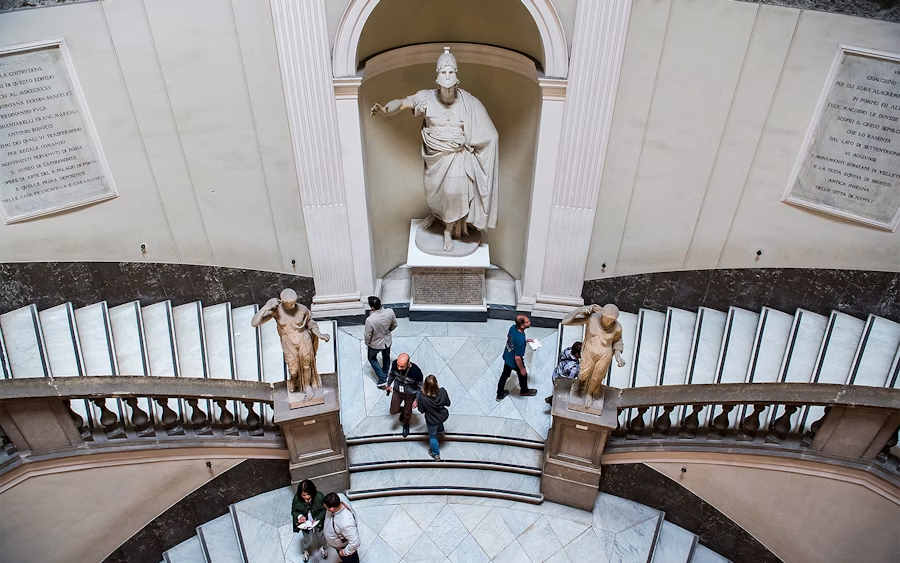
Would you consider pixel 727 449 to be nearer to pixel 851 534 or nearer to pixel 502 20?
pixel 851 534

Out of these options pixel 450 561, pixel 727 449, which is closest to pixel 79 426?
pixel 450 561

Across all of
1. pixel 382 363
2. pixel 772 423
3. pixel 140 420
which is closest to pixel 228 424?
pixel 140 420

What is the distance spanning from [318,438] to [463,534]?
1758mm

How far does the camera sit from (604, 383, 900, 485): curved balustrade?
208 inches

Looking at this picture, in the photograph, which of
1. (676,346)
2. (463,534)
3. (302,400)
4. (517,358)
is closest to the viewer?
(302,400)

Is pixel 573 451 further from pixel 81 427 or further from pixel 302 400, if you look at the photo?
pixel 81 427

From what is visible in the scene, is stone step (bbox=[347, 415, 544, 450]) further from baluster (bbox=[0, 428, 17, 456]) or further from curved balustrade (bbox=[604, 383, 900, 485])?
baluster (bbox=[0, 428, 17, 456])

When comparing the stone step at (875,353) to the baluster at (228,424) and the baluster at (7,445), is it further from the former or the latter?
the baluster at (7,445)

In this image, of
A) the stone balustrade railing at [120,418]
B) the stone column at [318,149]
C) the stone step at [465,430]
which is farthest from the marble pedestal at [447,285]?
the stone balustrade railing at [120,418]

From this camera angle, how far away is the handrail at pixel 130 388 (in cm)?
537

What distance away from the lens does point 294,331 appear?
5.48 m

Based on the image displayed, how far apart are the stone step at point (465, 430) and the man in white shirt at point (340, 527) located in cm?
144

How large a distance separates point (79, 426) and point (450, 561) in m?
3.77

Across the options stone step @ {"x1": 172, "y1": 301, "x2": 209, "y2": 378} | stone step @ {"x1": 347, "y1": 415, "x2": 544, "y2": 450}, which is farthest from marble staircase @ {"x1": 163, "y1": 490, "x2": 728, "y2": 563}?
stone step @ {"x1": 172, "y1": 301, "x2": 209, "y2": 378}
